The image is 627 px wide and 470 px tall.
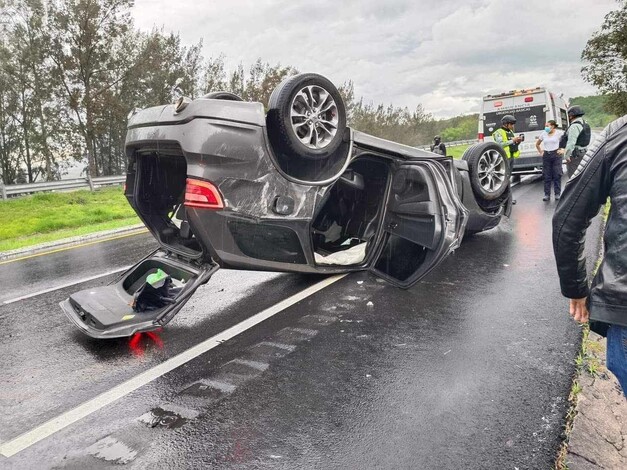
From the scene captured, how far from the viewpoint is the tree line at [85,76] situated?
67.5 feet

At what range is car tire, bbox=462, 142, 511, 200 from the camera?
5914mm

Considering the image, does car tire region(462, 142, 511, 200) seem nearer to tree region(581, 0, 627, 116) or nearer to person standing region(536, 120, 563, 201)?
person standing region(536, 120, 563, 201)

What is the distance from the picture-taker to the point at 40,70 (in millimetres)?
20922

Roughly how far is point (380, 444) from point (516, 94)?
12.4 metres

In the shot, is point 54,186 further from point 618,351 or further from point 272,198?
point 618,351

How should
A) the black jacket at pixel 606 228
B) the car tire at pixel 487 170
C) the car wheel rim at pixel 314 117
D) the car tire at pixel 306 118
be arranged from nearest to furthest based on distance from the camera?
the black jacket at pixel 606 228, the car tire at pixel 306 118, the car wheel rim at pixel 314 117, the car tire at pixel 487 170

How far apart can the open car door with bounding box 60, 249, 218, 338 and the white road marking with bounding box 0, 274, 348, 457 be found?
33 centimetres

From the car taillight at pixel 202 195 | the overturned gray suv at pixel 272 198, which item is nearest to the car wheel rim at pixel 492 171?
the overturned gray suv at pixel 272 198

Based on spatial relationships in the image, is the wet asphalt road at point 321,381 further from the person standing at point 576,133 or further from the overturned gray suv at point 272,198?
the person standing at point 576,133

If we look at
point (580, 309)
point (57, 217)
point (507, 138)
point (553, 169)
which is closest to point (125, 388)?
point (580, 309)

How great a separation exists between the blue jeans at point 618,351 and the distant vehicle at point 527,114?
11404mm

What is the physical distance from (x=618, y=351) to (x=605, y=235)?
0.38 m

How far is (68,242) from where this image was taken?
28.1ft

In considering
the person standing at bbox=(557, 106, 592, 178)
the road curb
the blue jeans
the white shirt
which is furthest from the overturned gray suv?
the white shirt
